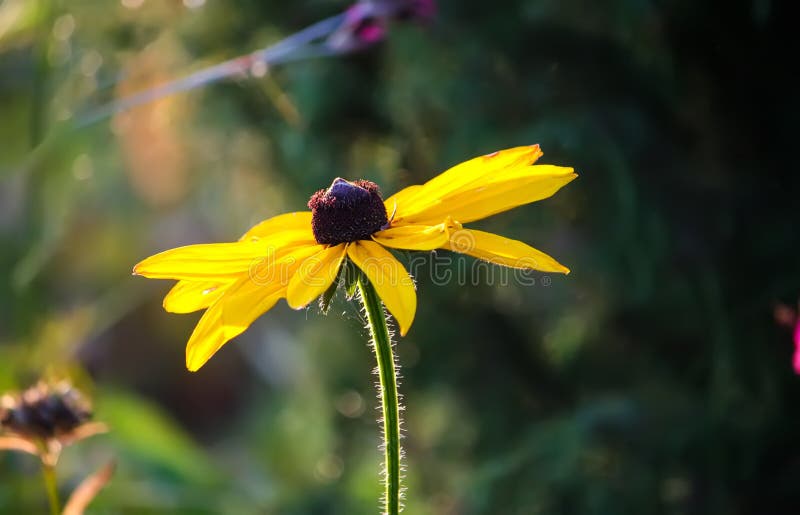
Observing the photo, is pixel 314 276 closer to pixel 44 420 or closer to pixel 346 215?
pixel 346 215

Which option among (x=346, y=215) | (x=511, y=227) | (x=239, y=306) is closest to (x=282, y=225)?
(x=346, y=215)

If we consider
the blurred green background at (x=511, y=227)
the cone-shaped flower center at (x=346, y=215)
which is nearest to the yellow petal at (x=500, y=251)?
the cone-shaped flower center at (x=346, y=215)

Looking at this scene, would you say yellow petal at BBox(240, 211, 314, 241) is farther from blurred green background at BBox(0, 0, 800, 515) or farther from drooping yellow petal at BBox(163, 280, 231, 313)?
blurred green background at BBox(0, 0, 800, 515)

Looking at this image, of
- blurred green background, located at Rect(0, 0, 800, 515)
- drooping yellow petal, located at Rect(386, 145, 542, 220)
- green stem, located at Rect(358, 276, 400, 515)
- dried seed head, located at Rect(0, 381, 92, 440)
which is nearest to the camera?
green stem, located at Rect(358, 276, 400, 515)

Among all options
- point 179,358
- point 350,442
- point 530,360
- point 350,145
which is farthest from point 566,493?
point 179,358

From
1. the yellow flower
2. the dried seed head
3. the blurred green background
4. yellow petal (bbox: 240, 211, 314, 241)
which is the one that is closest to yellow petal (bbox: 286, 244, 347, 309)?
the yellow flower

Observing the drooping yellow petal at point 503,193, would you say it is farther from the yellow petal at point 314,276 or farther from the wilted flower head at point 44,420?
the wilted flower head at point 44,420
